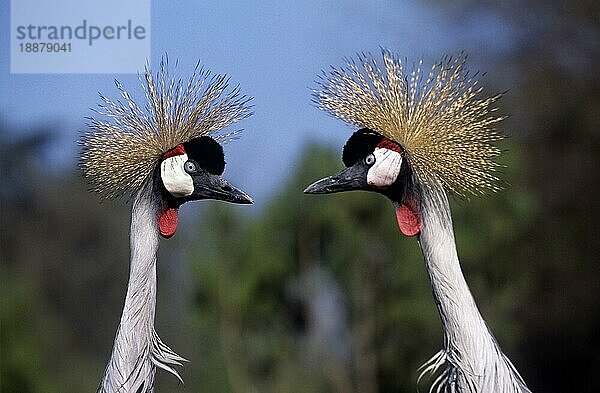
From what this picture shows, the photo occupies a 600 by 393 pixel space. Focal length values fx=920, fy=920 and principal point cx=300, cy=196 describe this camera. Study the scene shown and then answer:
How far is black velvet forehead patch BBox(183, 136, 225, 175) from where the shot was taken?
196 cm

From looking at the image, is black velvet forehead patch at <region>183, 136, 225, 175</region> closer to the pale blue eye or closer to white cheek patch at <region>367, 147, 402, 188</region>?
the pale blue eye

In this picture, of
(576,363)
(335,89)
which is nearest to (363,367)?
(576,363)

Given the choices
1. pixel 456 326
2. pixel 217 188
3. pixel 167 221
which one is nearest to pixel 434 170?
pixel 456 326

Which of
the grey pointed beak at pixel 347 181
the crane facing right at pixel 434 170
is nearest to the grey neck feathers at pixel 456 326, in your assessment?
the crane facing right at pixel 434 170

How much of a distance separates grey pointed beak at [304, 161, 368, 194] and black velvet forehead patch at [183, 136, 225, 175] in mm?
214

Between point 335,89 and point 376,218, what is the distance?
745 mm

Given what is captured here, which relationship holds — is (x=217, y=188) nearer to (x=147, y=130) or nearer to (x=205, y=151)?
(x=205, y=151)

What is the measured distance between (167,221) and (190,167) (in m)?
0.13

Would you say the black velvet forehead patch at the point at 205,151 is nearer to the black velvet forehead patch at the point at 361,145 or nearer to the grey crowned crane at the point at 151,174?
the grey crowned crane at the point at 151,174

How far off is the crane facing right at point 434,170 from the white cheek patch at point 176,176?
0.26 metres

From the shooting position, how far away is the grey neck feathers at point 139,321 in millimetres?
1892

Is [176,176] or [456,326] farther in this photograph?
[176,176]

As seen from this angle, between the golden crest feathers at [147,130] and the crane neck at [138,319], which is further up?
the golden crest feathers at [147,130]

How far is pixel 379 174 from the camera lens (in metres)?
1.90
